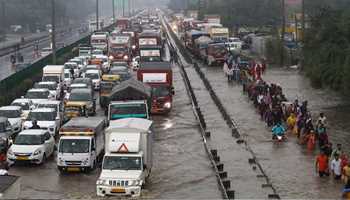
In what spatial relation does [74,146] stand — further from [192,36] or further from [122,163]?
[192,36]

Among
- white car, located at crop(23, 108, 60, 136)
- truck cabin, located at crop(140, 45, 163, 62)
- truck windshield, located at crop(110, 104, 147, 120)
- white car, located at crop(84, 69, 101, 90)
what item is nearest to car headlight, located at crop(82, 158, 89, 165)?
truck windshield, located at crop(110, 104, 147, 120)

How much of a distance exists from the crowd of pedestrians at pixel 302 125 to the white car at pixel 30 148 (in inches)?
369

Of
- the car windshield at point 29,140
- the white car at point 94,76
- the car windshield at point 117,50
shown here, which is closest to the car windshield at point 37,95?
the white car at point 94,76

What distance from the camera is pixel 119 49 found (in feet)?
205

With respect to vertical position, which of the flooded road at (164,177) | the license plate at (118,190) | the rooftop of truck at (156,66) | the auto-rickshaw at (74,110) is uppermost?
the rooftop of truck at (156,66)

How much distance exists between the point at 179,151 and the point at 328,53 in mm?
19608

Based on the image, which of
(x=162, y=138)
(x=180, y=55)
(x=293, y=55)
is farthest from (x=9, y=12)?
(x=162, y=138)

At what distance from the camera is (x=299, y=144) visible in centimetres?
2862

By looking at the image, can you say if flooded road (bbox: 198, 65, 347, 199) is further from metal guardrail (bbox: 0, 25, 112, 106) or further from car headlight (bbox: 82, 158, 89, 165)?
metal guardrail (bbox: 0, 25, 112, 106)

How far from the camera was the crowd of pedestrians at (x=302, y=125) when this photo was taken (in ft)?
73.8

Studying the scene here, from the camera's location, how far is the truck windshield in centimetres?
2983

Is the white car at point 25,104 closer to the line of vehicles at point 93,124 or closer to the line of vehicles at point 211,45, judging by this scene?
A: the line of vehicles at point 93,124

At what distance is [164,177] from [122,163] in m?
2.79

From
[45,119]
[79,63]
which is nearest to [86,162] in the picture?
[45,119]
